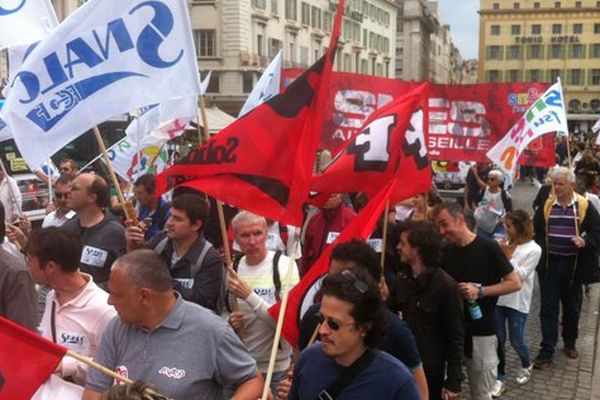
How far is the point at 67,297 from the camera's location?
3.62 meters

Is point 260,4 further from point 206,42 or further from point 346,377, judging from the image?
point 346,377

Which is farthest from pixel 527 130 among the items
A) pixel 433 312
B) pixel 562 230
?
pixel 433 312

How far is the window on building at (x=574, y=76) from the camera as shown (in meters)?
107

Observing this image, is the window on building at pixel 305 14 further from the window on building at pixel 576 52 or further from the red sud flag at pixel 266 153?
the window on building at pixel 576 52

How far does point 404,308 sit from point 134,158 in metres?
5.94

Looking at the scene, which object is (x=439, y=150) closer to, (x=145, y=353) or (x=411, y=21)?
(x=145, y=353)

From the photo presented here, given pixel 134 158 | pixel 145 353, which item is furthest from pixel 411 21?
pixel 145 353

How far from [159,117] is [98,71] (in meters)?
3.67

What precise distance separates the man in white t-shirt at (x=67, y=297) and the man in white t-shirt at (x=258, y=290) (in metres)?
0.80

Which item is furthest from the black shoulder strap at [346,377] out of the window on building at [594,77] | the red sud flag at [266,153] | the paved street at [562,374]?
the window on building at [594,77]

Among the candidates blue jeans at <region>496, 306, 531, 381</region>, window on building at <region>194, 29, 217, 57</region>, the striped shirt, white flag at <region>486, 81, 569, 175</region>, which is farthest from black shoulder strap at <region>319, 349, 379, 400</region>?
window on building at <region>194, 29, 217, 57</region>

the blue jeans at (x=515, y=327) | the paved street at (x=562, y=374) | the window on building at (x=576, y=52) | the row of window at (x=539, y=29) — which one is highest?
the row of window at (x=539, y=29)

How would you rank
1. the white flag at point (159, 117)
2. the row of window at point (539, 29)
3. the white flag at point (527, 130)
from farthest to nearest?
the row of window at point (539, 29)
the white flag at point (527, 130)
the white flag at point (159, 117)

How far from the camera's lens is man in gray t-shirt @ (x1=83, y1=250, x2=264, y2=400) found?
288cm
